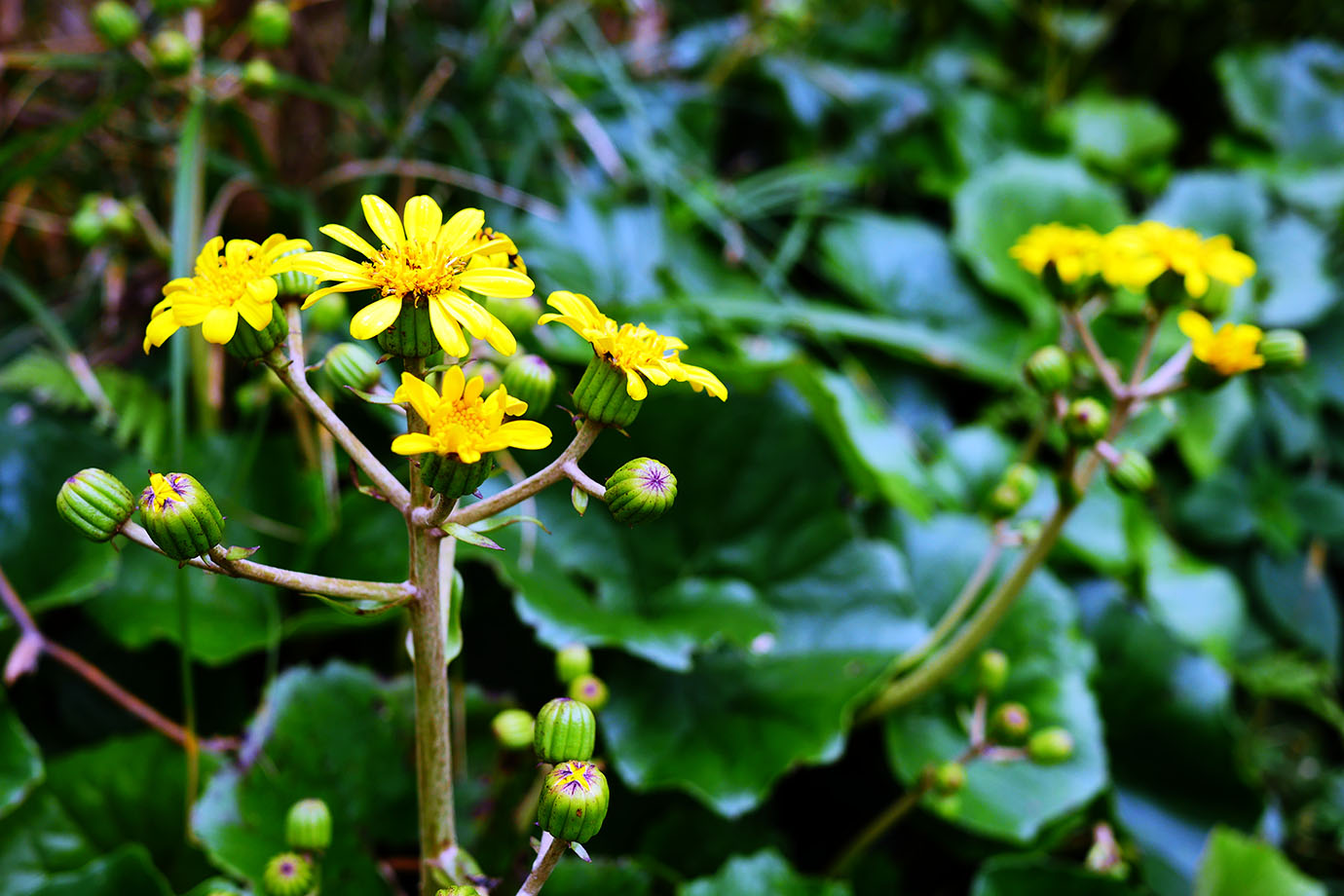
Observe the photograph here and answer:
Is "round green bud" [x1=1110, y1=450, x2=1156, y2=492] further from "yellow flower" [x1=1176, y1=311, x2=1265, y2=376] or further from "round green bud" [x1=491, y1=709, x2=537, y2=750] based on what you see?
"round green bud" [x1=491, y1=709, x2=537, y2=750]

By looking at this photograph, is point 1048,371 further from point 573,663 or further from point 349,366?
point 349,366

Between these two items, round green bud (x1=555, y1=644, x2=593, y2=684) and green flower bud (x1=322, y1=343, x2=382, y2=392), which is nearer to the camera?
green flower bud (x1=322, y1=343, x2=382, y2=392)

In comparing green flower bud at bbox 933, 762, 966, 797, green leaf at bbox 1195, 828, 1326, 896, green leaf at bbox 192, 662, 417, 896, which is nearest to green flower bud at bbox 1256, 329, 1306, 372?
green flower bud at bbox 933, 762, 966, 797

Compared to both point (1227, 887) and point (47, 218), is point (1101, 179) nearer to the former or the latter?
point (1227, 887)

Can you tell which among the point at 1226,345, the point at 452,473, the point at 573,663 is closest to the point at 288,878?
the point at 573,663

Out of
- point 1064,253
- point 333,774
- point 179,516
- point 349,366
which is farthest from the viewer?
point 1064,253
